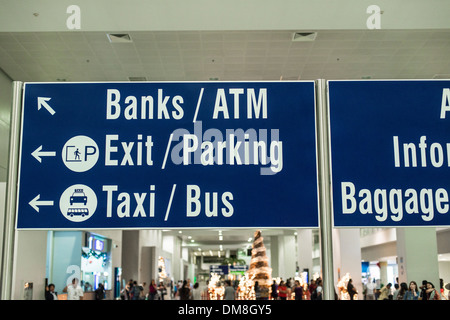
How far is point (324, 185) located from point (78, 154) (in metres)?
0.81

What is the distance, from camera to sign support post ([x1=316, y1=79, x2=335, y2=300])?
162cm

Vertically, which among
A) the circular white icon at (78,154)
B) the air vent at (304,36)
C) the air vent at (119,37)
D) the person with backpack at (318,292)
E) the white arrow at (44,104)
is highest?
the air vent at (119,37)

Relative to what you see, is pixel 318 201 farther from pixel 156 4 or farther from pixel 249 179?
pixel 156 4

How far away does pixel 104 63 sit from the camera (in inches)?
569

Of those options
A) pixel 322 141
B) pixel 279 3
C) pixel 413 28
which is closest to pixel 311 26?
pixel 279 3

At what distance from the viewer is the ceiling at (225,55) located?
1254 centimetres

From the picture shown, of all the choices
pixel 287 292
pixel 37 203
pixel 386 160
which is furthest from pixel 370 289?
pixel 37 203

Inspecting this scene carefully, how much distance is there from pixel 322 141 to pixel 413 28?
11540 mm

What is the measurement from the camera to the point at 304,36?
41.0ft

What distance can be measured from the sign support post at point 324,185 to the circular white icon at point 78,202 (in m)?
0.74

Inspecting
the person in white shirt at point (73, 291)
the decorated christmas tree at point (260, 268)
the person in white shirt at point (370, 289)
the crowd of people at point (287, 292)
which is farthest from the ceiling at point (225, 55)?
the person in white shirt at point (370, 289)

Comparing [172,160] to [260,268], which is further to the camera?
[260,268]

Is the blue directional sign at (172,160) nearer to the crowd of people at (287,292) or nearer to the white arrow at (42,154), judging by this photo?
the white arrow at (42,154)

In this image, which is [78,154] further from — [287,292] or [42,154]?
[287,292]
